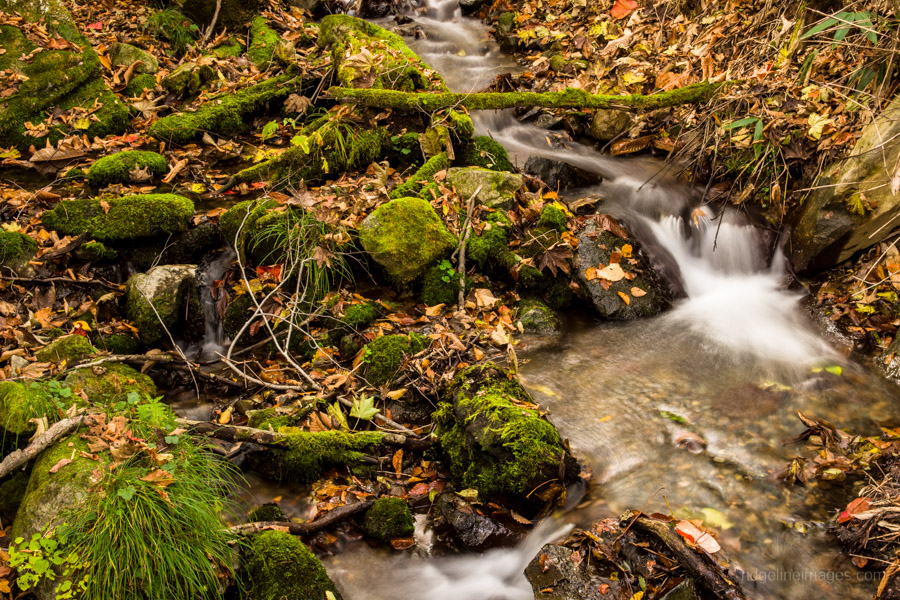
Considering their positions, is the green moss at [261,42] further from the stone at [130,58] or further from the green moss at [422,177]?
the green moss at [422,177]

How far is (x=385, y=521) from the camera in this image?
3.46m

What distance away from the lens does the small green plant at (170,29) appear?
349 inches

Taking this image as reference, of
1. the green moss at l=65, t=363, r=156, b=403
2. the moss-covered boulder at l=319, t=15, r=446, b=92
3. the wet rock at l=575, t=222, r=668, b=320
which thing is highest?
the moss-covered boulder at l=319, t=15, r=446, b=92

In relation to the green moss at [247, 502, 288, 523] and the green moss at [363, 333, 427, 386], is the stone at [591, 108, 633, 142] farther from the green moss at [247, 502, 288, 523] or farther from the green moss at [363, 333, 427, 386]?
the green moss at [247, 502, 288, 523]

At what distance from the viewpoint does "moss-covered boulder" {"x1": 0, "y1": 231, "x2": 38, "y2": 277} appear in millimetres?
4801

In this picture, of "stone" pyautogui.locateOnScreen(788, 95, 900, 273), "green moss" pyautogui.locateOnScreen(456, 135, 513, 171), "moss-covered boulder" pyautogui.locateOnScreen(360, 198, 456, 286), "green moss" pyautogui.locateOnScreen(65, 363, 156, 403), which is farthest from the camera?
"green moss" pyautogui.locateOnScreen(456, 135, 513, 171)

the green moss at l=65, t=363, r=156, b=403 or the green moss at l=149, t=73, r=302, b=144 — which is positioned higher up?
the green moss at l=149, t=73, r=302, b=144

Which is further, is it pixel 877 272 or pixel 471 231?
pixel 471 231

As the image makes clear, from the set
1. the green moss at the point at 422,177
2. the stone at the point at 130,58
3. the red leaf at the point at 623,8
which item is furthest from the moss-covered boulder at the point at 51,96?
the red leaf at the point at 623,8

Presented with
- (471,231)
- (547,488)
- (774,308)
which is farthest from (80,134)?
(774,308)

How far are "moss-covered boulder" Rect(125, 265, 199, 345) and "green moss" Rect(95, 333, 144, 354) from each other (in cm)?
12

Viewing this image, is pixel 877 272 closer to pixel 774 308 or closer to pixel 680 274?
pixel 774 308

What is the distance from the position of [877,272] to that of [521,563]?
175 inches

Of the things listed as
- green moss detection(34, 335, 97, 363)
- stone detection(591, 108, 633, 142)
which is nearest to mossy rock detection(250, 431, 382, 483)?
green moss detection(34, 335, 97, 363)
